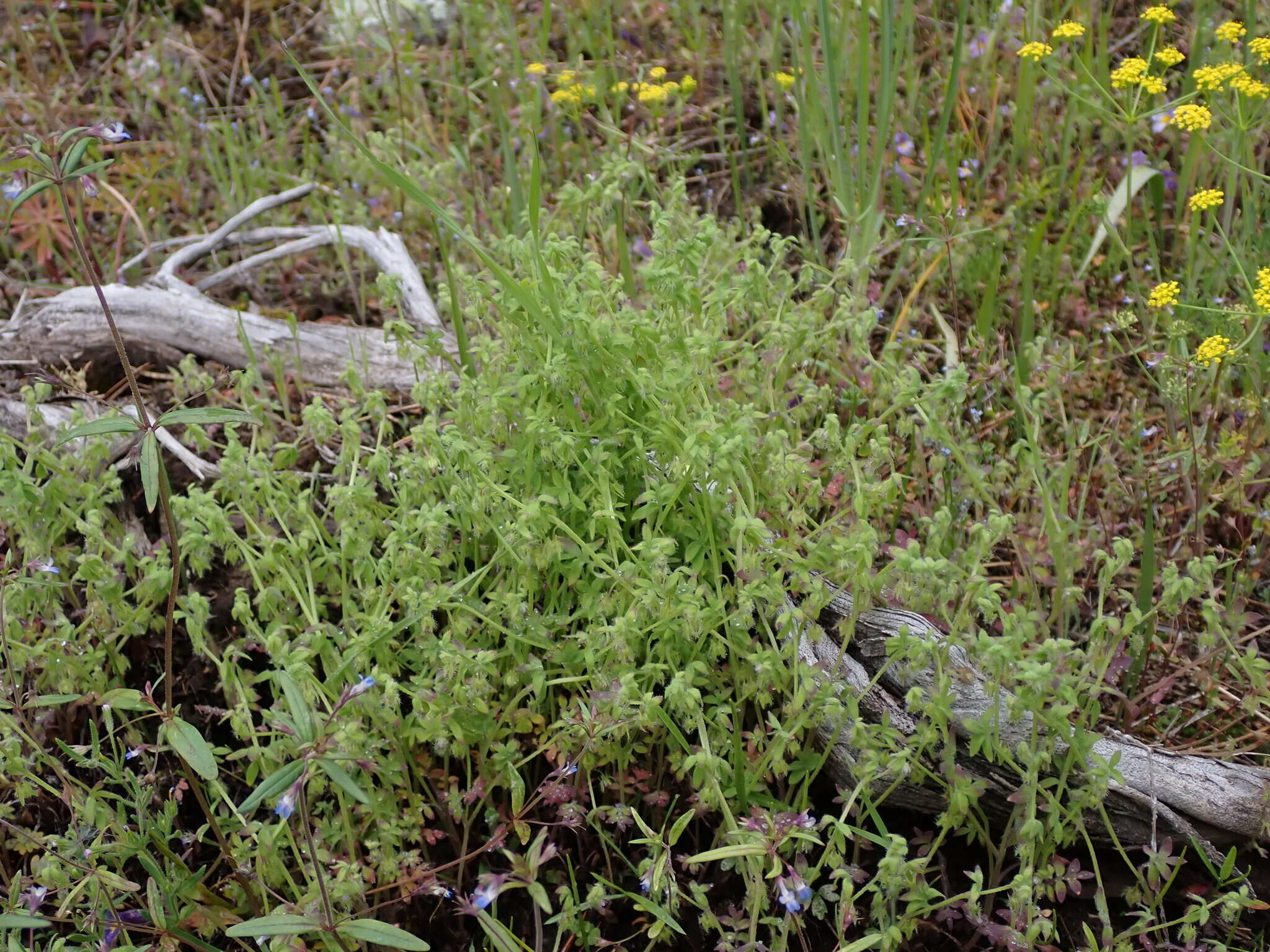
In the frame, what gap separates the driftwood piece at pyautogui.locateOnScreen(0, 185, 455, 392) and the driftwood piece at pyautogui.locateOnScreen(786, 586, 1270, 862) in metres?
1.55

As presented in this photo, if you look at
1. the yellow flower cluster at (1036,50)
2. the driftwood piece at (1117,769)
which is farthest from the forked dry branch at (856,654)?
the yellow flower cluster at (1036,50)

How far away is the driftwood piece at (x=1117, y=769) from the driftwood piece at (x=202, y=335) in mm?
1546

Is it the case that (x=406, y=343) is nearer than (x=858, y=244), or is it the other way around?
(x=406, y=343)

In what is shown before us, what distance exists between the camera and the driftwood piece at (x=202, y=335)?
3.15 meters

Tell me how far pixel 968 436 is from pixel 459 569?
4.44ft

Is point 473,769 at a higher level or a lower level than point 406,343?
lower

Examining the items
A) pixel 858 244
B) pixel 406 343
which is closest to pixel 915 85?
pixel 858 244

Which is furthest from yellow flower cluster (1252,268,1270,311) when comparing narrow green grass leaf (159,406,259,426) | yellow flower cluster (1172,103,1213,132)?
narrow green grass leaf (159,406,259,426)

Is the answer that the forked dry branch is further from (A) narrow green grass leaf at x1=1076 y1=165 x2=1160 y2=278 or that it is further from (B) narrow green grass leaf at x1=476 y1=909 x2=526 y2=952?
(A) narrow green grass leaf at x1=1076 y1=165 x2=1160 y2=278

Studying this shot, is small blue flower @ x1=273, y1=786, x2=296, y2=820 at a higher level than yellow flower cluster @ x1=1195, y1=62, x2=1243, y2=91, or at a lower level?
lower

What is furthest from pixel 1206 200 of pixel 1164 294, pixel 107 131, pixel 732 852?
pixel 107 131

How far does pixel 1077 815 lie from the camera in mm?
1847

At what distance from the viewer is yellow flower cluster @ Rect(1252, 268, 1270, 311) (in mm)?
2258

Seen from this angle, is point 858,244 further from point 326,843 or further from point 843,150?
point 326,843
